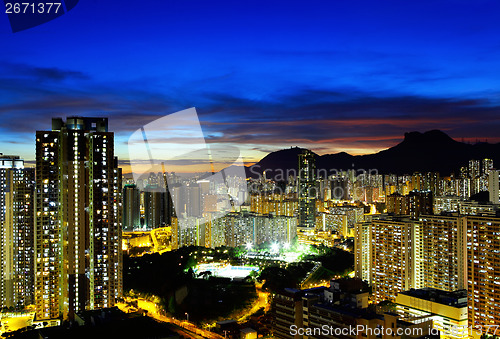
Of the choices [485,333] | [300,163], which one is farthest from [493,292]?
[300,163]

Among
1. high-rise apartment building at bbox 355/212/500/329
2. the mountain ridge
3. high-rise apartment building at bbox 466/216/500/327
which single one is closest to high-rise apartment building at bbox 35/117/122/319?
high-rise apartment building at bbox 355/212/500/329

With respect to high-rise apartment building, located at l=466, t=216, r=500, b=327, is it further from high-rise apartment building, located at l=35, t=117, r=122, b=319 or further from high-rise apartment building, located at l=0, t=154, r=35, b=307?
high-rise apartment building, located at l=0, t=154, r=35, b=307

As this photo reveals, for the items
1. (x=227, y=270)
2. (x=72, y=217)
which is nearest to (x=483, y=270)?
(x=227, y=270)

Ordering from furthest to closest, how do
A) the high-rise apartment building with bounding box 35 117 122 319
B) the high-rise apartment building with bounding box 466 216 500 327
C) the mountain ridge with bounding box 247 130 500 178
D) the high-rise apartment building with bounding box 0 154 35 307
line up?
the mountain ridge with bounding box 247 130 500 178 < the high-rise apartment building with bounding box 0 154 35 307 < the high-rise apartment building with bounding box 35 117 122 319 < the high-rise apartment building with bounding box 466 216 500 327

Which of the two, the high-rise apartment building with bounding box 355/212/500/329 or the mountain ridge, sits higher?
the mountain ridge

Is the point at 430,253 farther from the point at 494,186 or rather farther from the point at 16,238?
the point at 16,238

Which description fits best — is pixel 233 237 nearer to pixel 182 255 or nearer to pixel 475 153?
pixel 182 255
